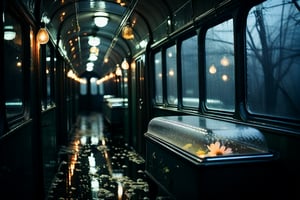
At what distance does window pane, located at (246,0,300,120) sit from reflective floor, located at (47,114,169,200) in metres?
3.32

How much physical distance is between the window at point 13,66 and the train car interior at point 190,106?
15 mm

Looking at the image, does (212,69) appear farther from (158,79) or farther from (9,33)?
(158,79)

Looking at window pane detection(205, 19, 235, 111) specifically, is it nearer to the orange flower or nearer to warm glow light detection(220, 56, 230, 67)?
warm glow light detection(220, 56, 230, 67)

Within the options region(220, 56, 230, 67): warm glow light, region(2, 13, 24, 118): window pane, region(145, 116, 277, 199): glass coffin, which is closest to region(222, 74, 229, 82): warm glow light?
region(220, 56, 230, 67): warm glow light

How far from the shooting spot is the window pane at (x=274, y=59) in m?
3.54

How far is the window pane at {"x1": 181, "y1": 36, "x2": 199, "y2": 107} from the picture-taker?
689 centimetres

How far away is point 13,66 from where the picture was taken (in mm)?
4648

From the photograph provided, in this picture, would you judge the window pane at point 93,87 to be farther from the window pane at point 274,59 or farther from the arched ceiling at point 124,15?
the window pane at point 274,59

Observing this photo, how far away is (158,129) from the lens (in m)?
6.09

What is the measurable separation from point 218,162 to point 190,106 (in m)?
3.69

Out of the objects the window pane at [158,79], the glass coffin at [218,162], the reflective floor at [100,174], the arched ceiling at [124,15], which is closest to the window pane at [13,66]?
the arched ceiling at [124,15]

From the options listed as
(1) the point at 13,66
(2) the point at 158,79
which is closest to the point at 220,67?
(1) the point at 13,66

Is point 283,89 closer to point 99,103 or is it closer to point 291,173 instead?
point 291,173

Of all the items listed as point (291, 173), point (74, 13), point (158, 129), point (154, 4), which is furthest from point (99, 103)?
point (291, 173)
